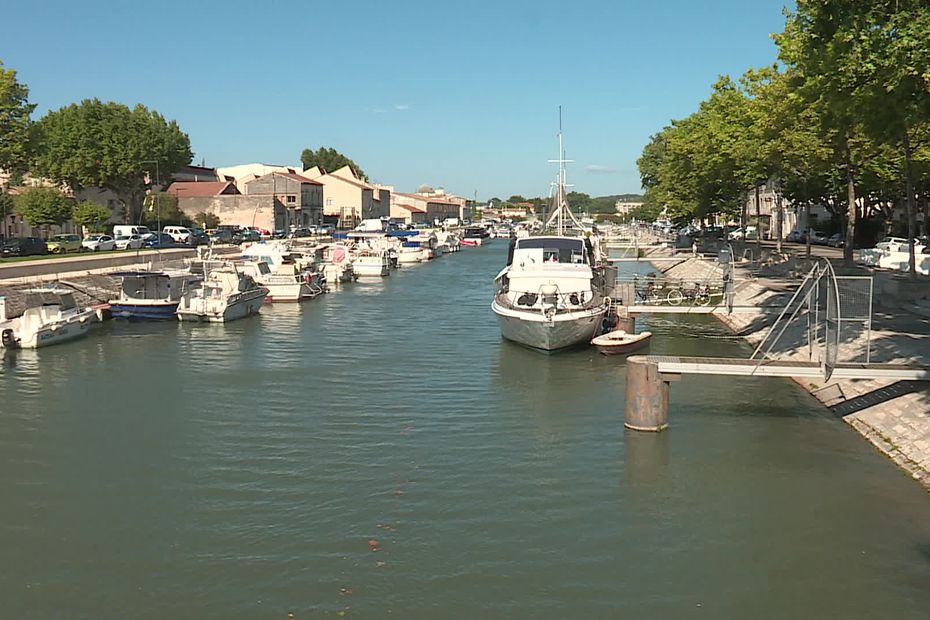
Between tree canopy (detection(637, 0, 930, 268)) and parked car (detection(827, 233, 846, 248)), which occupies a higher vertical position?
tree canopy (detection(637, 0, 930, 268))

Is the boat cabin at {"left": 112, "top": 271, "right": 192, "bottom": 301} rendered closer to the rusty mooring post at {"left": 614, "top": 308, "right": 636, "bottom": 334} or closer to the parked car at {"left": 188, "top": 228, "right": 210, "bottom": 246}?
the rusty mooring post at {"left": 614, "top": 308, "right": 636, "bottom": 334}

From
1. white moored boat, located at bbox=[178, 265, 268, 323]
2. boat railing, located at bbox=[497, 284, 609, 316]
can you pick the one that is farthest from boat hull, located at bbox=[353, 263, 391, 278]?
boat railing, located at bbox=[497, 284, 609, 316]

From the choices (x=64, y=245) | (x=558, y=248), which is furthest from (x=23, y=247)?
(x=558, y=248)

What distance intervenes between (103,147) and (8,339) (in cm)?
5548

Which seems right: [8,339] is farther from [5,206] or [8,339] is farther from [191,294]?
[5,206]

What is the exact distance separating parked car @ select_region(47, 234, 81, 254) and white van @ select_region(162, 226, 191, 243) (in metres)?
13.9

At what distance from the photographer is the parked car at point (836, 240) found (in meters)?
69.3

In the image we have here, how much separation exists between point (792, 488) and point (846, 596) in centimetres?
445

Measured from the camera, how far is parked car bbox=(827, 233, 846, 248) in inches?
2728

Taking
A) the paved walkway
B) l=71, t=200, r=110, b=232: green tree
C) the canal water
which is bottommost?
the canal water

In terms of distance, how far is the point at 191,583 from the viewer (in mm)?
12531

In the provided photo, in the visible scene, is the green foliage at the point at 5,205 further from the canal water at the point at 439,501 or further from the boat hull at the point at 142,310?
the canal water at the point at 439,501

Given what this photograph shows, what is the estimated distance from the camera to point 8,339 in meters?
32.2

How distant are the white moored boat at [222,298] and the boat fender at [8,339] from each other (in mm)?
8826
